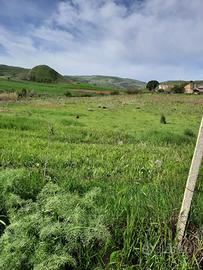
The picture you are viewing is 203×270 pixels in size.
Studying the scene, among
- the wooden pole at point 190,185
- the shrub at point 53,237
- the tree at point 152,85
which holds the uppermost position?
the wooden pole at point 190,185

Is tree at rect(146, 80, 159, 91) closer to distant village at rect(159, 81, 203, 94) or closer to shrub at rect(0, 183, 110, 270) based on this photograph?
distant village at rect(159, 81, 203, 94)

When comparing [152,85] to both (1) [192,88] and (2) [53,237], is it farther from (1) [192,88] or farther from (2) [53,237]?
(2) [53,237]

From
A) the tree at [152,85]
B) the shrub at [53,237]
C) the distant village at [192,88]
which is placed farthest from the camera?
the tree at [152,85]

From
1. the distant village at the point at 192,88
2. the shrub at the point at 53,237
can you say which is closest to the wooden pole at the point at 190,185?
the shrub at the point at 53,237

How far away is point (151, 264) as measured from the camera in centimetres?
368

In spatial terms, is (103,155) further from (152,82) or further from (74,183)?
(152,82)

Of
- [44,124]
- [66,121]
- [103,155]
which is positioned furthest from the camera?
[66,121]

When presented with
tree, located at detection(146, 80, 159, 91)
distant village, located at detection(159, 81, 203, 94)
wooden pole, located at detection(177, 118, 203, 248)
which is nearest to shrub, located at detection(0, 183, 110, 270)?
wooden pole, located at detection(177, 118, 203, 248)

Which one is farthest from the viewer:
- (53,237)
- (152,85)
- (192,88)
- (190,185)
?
(152,85)

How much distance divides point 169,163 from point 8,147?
6.14 metres

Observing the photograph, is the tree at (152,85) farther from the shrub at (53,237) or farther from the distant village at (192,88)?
the shrub at (53,237)


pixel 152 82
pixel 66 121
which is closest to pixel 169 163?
pixel 66 121

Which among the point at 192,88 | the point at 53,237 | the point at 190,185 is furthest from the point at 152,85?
the point at 53,237

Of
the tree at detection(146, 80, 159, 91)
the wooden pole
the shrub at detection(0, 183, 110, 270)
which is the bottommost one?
the tree at detection(146, 80, 159, 91)
